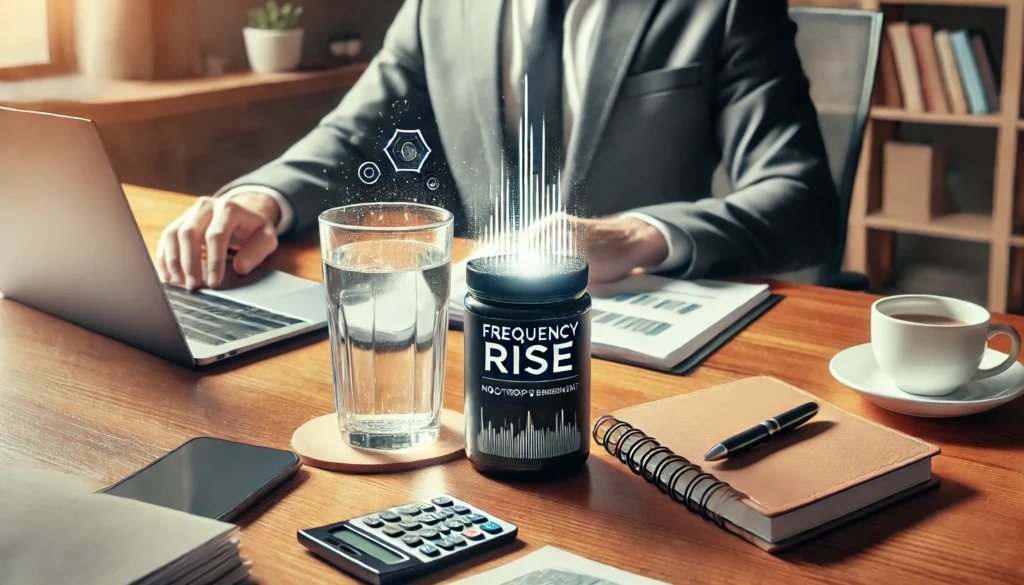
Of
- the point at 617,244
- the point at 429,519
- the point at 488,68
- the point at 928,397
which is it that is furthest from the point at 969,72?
the point at 429,519

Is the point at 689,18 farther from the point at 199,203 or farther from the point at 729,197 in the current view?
the point at 199,203

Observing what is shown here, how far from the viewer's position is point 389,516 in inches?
24.1

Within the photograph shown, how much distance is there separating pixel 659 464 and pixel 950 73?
2.61 meters

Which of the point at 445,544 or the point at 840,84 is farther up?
the point at 840,84

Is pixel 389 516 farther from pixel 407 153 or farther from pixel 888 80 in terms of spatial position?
pixel 888 80

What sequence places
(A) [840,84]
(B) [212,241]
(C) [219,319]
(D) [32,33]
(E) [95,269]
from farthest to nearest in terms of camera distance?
(D) [32,33] → (A) [840,84] → (B) [212,241] → (C) [219,319] → (E) [95,269]

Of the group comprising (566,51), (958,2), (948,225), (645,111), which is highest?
(958,2)

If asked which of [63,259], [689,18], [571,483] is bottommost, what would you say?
[571,483]

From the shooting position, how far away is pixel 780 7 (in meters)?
1.66

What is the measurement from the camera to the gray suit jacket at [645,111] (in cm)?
158

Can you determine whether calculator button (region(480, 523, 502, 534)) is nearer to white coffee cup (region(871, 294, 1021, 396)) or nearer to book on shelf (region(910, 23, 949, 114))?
white coffee cup (region(871, 294, 1021, 396))

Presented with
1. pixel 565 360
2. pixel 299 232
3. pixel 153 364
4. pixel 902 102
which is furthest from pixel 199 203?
pixel 902 102

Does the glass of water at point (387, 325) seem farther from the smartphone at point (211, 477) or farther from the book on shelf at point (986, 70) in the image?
the book on shelf at point (986, 70)

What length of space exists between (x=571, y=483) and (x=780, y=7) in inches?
47.9
